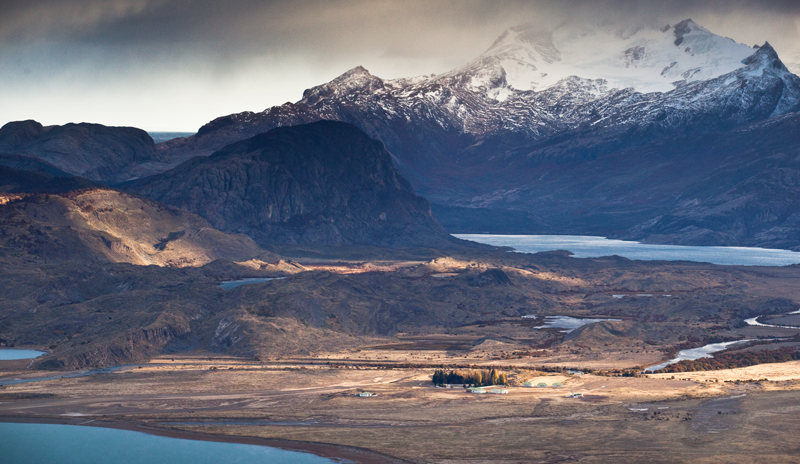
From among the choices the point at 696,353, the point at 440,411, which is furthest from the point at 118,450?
the point at 696,353

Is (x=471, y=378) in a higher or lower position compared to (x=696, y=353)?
higher

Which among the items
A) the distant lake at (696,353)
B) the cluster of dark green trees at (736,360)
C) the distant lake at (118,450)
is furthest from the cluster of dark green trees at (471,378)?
the distant lake at (118,450)

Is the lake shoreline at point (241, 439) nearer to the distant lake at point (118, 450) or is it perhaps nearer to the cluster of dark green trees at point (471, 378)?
the distant lake at point (118, 450)

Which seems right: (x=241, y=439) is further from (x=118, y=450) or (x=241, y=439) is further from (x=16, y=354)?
(x=16, y=354)

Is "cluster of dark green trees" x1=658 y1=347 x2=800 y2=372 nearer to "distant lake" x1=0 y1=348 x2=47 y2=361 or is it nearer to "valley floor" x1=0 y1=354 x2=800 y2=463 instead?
"valley floor" x1=0 y1=354 x2=800 y2=463

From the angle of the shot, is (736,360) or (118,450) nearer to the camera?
(118,450)

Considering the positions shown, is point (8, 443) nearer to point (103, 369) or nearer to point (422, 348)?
point (103, 369)

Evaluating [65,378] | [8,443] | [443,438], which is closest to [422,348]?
[65,378]
